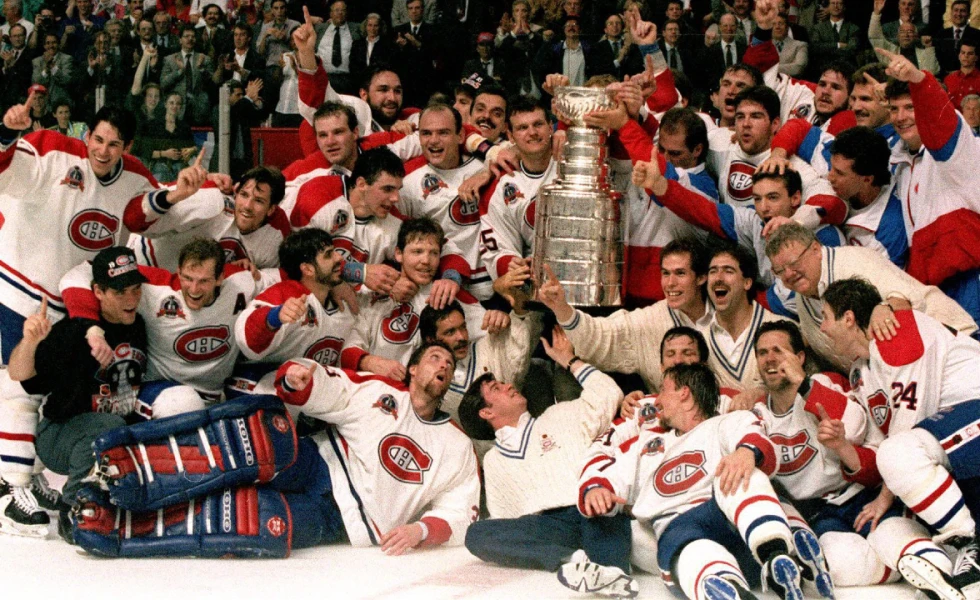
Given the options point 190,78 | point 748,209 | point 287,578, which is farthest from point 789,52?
point 287,578

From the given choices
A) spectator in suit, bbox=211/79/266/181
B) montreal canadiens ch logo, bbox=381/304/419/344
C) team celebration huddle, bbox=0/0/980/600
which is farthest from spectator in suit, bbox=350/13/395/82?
montreal canadiens ch logo, bbox=381/304/419/344

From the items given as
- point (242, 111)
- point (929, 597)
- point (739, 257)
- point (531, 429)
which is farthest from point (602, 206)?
point (242, 111)

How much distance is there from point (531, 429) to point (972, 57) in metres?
3.68

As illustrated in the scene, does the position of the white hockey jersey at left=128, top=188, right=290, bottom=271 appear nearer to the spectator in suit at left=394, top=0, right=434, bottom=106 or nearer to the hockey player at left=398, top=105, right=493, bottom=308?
the hockey player at left=398, top=105, right=493, bottom=308

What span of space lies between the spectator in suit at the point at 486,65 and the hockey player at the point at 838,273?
396 centimetres

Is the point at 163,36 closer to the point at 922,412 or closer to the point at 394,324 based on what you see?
the point at 394,324

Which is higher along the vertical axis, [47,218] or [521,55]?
[521,55]

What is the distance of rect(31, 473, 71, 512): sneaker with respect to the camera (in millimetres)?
4297

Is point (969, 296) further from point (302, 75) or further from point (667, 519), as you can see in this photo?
point (302, 75)

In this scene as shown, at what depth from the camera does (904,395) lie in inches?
146

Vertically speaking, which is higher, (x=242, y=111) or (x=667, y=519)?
(x=242, y=111)

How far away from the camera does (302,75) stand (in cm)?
564

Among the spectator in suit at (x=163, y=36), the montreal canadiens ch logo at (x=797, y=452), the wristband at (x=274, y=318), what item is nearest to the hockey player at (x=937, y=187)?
the montreal canadiens ch logo at (x=797, y=452)

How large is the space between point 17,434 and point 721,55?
4926mm
